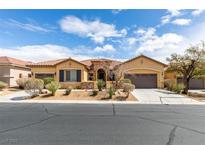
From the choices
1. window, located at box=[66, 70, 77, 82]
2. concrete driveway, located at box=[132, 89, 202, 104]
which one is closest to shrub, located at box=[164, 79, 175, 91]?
concrete driveway, located at box=[132, 89, 202, 104]

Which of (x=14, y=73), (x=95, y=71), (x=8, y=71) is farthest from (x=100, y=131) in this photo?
(x=14, y=73)

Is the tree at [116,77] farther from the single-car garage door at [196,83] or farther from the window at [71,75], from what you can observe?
the single-car garage door at [196,83]

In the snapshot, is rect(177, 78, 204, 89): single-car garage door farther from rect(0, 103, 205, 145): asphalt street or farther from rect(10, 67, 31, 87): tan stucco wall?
rect(10, 67, 31, 87): tan stucco wall

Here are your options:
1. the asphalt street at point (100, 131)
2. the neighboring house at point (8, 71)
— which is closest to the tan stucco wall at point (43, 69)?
the neighboring house at point (8, 71)

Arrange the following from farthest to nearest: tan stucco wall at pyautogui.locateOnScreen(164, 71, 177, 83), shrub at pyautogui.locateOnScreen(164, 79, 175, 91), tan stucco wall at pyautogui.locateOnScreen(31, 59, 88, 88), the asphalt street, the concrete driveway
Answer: tan stucco wall at pyautogui.locateOnScreen(164, 71, 177, 83), tan stucco wall at pyautogui.locateOnScreen(31, 59, 88, 88), shrub at pyautogui.locateOnScreen(164, 79, 175, 91), the concrete driveway, the asphalt street

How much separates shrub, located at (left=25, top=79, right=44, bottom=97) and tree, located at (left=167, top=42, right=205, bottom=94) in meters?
15.3

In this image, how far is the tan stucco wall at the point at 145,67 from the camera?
30.9 metres

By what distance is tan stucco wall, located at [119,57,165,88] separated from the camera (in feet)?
102

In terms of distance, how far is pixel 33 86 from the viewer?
68.6 feet

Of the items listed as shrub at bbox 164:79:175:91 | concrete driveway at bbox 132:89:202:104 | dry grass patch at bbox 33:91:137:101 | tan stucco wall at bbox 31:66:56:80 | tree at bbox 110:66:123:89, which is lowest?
concrete driveway at bbox 132:89:202:104

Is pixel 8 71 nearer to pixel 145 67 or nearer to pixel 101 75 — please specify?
pixel 101 75

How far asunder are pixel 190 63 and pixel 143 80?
26.2ft
